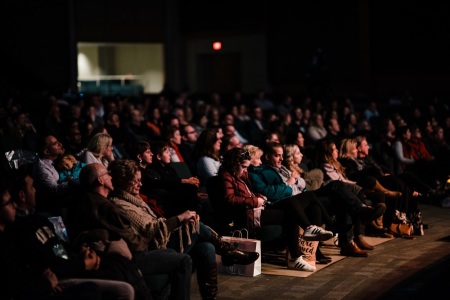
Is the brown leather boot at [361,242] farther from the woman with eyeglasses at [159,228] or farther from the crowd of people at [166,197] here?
the woman with eyeglasses at [159,228]

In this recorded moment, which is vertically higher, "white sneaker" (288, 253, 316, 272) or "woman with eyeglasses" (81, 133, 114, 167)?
"woman with eyeglasses" (81, 133, 114, 167)

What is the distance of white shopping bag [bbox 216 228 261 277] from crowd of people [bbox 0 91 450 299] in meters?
0.21

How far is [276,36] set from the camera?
2988cm

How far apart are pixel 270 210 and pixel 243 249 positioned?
0.64 meters

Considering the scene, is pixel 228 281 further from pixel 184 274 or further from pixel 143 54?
pixel 143 54

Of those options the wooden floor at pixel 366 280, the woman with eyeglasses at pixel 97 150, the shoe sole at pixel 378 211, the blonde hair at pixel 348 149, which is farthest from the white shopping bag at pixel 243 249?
the blonde hair at pixel 348 149

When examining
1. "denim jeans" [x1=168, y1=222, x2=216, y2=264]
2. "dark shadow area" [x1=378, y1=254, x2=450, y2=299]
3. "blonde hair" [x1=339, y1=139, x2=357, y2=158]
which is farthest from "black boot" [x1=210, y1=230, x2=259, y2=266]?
"blonde hair" [x1=339, y1=139, x2=357, y2=158]

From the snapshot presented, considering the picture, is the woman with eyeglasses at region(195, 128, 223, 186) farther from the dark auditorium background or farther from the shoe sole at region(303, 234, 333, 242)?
the dark auditorium background

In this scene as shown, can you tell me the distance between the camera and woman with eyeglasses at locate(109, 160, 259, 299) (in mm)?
6559

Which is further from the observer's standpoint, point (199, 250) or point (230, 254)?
point (230, 254)

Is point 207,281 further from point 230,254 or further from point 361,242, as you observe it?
point 361,242

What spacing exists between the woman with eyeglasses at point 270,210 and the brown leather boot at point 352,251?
840mm

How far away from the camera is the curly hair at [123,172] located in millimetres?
6660

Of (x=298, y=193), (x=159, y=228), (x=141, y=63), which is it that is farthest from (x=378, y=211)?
(x=141, y=63)
